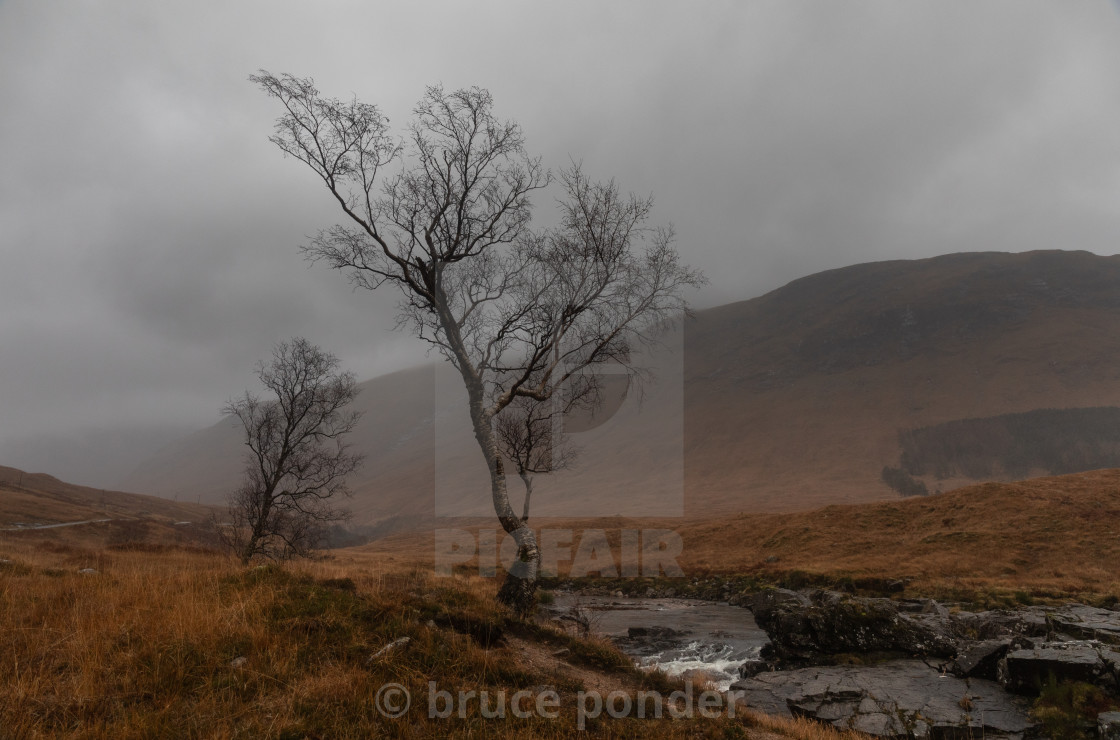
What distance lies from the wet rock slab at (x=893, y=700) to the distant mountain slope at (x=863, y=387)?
75.4m

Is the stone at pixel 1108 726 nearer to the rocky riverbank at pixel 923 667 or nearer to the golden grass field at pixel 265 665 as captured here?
the rocky riverbank at pixel 923 667

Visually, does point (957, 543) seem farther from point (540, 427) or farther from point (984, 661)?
point (540, 427)

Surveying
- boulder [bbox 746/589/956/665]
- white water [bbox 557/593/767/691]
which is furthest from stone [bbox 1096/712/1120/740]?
white water [bbox 557/593/767/691]

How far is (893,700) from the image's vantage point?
438 inches

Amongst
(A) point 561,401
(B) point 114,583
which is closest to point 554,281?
(A) point 561,401

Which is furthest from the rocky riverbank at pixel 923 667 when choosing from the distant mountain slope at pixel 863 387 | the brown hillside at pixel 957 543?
the distant mountain slope at pixel 863 387

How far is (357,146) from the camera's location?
1208cm

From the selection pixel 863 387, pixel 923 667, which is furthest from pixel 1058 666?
pixel 863 387

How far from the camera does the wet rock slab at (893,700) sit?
9859 mm

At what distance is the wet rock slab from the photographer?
32.3 ft

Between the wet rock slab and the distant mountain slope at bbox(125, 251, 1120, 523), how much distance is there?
75382 millimetres

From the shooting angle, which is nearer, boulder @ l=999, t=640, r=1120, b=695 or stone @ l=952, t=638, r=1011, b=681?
boulder @ l=999, t=640, r=1120, b=695

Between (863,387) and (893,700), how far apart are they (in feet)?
505

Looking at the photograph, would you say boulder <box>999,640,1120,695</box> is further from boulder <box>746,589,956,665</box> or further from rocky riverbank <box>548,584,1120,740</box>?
boulder <box>746,589,956,665</box>
